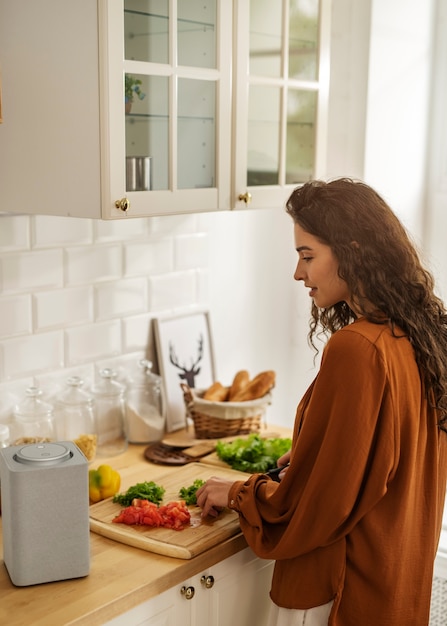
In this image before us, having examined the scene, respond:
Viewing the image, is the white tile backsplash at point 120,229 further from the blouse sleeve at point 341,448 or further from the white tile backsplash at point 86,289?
the blouse sleeve at point 341,448

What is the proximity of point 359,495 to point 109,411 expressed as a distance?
106cm

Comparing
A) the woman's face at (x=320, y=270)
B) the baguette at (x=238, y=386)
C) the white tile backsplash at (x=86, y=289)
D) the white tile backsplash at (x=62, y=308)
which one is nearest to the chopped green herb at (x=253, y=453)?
the baguette at (x=238, y=386)

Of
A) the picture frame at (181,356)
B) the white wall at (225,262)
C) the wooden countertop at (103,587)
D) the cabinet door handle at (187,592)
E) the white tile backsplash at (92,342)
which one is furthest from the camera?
the picture frame at (181,356)

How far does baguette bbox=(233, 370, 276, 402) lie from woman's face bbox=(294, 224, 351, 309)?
0.84m

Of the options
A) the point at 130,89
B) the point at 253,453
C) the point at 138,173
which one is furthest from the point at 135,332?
the point at 130,89

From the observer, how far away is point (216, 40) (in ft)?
7.23

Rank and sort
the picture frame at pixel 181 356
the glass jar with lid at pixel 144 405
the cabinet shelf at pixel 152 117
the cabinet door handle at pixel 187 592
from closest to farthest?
the cabinet door handle at pixel 187 592 < the cabinet shelf at pixel 152 117 < the glass jar with lid at pixel 144 405 < the picture frame at pixel 181 356

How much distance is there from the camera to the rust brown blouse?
1.70 meters

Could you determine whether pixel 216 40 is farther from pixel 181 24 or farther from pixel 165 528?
pixel 165 528

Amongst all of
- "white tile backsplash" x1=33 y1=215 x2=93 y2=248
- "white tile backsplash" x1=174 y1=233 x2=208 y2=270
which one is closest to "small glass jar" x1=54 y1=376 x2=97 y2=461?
"white tile backsplash" x1=33 y1=215 x2=93 y2=248

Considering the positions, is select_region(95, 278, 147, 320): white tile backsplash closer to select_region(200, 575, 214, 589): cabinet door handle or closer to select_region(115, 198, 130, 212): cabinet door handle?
select_region(115, 198, 130, 212): cabinet door handle

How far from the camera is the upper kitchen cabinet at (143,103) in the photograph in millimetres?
1903

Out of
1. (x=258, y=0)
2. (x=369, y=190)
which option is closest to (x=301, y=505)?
(x=369, y=190)

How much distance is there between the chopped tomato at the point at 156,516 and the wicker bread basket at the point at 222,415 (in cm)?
57
